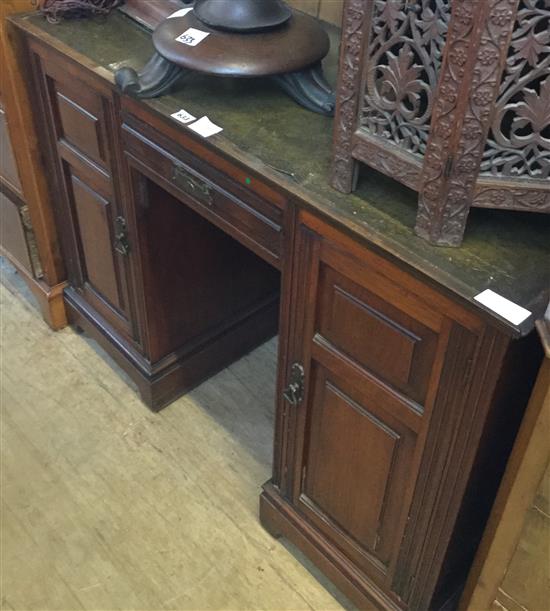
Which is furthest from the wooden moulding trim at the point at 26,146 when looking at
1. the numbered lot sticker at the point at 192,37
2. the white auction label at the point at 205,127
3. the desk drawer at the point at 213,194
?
the white auction label at the point at 205,127

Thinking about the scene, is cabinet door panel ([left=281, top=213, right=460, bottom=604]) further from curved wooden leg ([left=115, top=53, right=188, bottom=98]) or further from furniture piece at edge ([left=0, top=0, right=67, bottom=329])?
furniture piece at edge ([left=0, top=0, right=67, bottom=329])

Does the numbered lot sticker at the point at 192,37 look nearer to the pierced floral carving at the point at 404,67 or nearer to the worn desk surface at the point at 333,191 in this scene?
the worn desk surface at the point at 333,191

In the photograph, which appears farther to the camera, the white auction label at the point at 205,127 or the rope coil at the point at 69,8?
the rope coil at the point at 69,8

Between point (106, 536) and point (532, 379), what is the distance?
1.01m

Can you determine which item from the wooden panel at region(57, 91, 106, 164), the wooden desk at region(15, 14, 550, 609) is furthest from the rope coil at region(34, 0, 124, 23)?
the wooden panel at region(57, 91, 106, 164)

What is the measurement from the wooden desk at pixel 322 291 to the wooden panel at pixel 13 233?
6.5 inches

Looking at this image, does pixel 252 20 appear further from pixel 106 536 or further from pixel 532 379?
pixel 106 536

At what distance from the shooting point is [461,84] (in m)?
0.85

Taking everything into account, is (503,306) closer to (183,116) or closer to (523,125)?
(523,125)

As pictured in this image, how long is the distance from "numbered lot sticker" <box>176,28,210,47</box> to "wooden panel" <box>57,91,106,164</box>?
1.01 ft

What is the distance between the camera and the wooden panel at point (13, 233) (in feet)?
6.28

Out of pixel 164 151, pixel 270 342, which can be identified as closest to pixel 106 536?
pixel 270 342

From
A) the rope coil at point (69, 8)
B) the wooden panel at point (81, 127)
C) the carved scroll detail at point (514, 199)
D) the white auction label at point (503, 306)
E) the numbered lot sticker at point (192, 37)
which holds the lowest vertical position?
the wooden panel at point (81, 127)

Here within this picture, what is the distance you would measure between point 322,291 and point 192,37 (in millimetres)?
499
